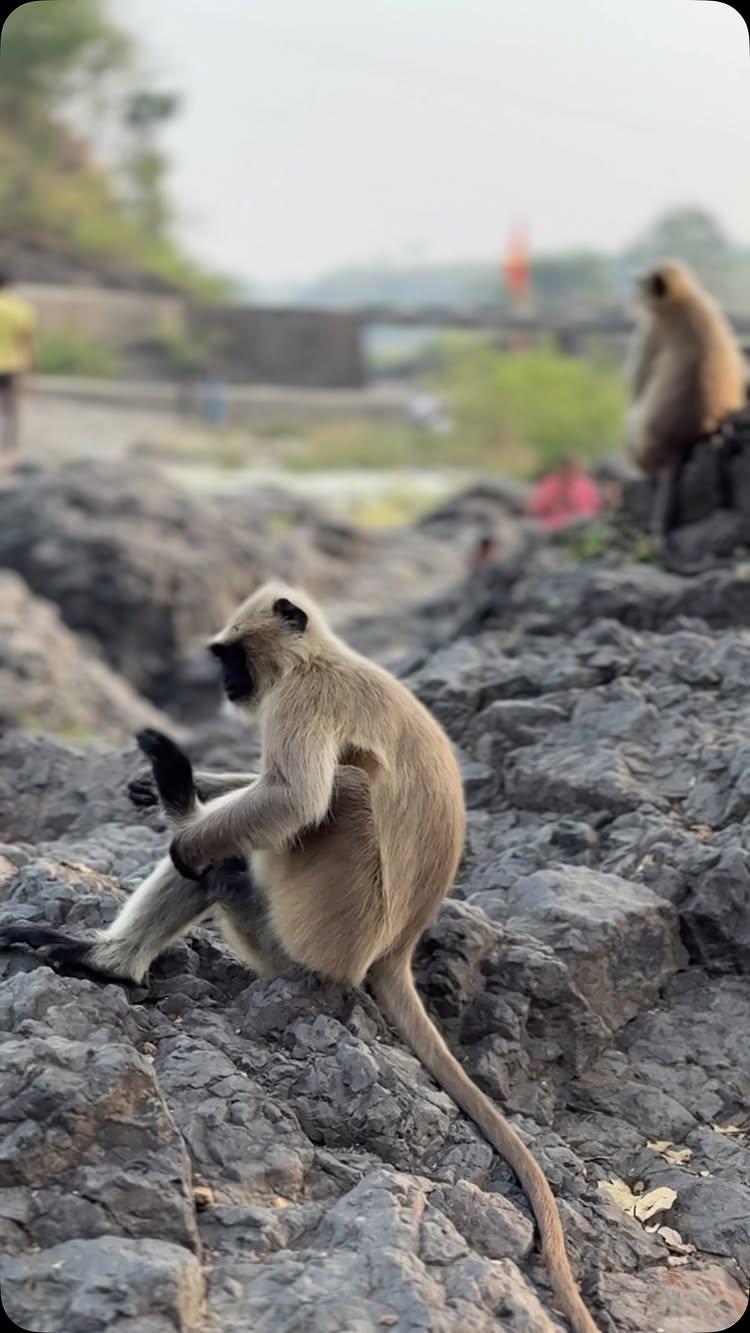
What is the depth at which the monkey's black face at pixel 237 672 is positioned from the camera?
3.90 m

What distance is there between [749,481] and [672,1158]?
481 cm

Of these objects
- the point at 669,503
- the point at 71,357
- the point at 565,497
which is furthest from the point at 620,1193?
the point at 71,357

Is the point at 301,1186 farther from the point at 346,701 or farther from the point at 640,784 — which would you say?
the point at 640,784

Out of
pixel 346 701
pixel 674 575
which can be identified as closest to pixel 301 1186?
pixel 346 701

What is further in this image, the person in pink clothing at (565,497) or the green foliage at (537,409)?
the green foliage at (537,409)

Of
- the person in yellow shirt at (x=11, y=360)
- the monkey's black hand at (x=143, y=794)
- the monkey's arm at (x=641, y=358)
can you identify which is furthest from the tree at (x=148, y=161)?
the monkey's black hand at (x=143, y=794)

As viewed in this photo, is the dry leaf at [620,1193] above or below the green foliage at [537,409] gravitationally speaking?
below

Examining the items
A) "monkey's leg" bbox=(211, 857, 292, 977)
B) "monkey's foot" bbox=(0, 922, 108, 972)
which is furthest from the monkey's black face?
"monkey's foot" bbox=(0, 922, 108, 972)

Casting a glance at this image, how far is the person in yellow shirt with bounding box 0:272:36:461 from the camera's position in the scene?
1677cm

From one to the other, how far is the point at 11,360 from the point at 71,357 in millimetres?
15197

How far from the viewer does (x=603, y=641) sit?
18.0 ft

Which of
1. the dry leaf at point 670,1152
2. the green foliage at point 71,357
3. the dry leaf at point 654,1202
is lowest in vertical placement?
the dry leaf at point 654,1202

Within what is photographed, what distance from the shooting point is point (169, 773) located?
12.2ft

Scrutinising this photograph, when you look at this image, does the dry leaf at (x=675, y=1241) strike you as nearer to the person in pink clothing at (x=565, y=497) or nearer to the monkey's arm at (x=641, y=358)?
the monkey's arm at (x=641, y=358)
